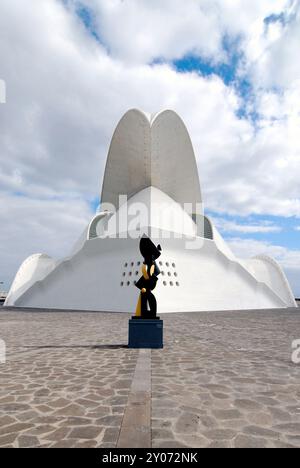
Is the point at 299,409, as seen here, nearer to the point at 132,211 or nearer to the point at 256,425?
the point at 256,425

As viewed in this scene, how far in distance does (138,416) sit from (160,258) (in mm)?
17326

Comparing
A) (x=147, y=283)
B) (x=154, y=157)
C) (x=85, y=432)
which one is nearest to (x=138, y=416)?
(x=85, y=432)

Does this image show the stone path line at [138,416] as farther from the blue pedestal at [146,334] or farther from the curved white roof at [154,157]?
the curved white roof at [154,157]

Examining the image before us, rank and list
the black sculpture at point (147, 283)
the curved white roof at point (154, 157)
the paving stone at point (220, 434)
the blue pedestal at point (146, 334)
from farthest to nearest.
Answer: the curved white roof at point (154, 157), the black sculpture at point (147, 283), the blue pedestal at point (146, 334), the paving stone at point (220, 434)

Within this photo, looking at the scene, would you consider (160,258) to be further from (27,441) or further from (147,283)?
(27,441)

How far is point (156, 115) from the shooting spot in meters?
31.2

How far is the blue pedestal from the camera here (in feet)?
24.2

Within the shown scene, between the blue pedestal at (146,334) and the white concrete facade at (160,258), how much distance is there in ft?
36.5

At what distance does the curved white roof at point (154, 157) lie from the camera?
103ft

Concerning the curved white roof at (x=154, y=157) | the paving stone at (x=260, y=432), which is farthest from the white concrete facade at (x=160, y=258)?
the paving stone at (x=260, y=432)

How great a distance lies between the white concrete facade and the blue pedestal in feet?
36.5

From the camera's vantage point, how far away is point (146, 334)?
742cm

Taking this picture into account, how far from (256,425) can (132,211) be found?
24515 mm
